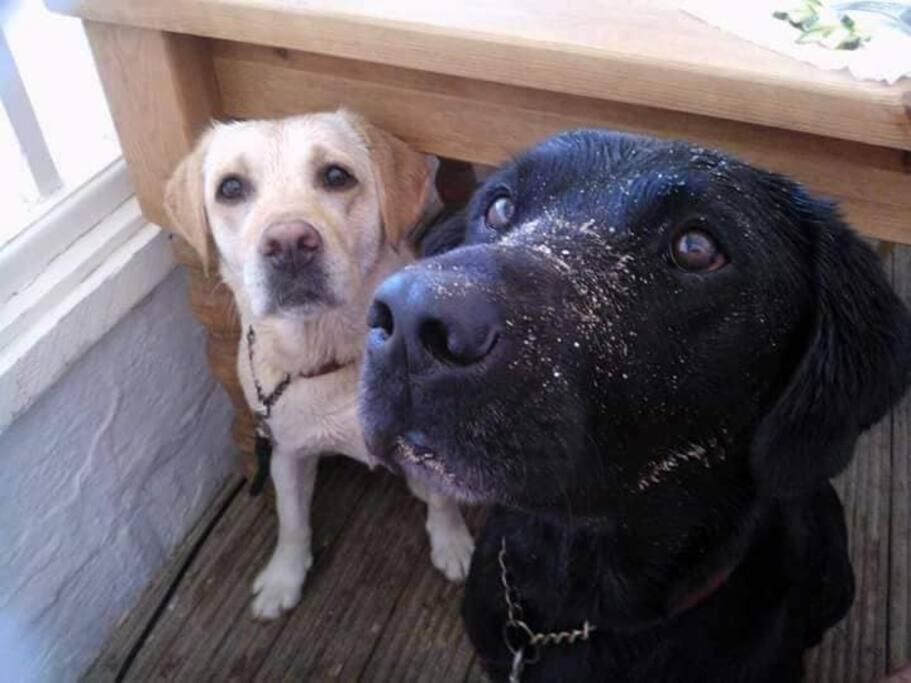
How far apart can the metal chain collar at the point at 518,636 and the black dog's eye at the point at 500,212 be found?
18.1 inches

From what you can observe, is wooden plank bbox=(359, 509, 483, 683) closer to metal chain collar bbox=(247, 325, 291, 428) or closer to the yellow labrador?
the yellow labrador

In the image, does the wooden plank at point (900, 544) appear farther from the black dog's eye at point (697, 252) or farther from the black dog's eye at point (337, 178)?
the black dog's eye at point (337, 178)

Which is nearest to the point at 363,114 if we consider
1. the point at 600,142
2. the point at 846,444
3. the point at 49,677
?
the point at 600,142

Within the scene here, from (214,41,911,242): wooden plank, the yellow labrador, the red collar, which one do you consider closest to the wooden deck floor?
the yellow labrador

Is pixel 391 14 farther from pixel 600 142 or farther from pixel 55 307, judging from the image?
pixel 55 307

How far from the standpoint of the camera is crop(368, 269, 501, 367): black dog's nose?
71 cm

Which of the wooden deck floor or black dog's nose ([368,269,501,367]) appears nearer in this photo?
black dog's nose ([368,269,501,367])

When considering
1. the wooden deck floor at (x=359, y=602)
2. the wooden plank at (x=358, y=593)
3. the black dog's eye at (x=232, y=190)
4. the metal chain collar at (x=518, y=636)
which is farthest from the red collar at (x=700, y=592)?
the black dog's eye at (x=232, y=190)

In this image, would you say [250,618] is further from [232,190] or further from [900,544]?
[900,544]

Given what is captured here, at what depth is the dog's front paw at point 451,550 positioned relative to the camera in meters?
1.81

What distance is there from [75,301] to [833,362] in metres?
1.24

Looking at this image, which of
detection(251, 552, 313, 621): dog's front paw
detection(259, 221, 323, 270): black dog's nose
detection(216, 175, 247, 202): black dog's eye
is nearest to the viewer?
detection(259, 221, 323, 270): black dog's nose

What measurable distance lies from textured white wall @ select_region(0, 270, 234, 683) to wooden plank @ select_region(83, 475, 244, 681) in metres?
0.02

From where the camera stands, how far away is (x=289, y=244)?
1.32 metres
